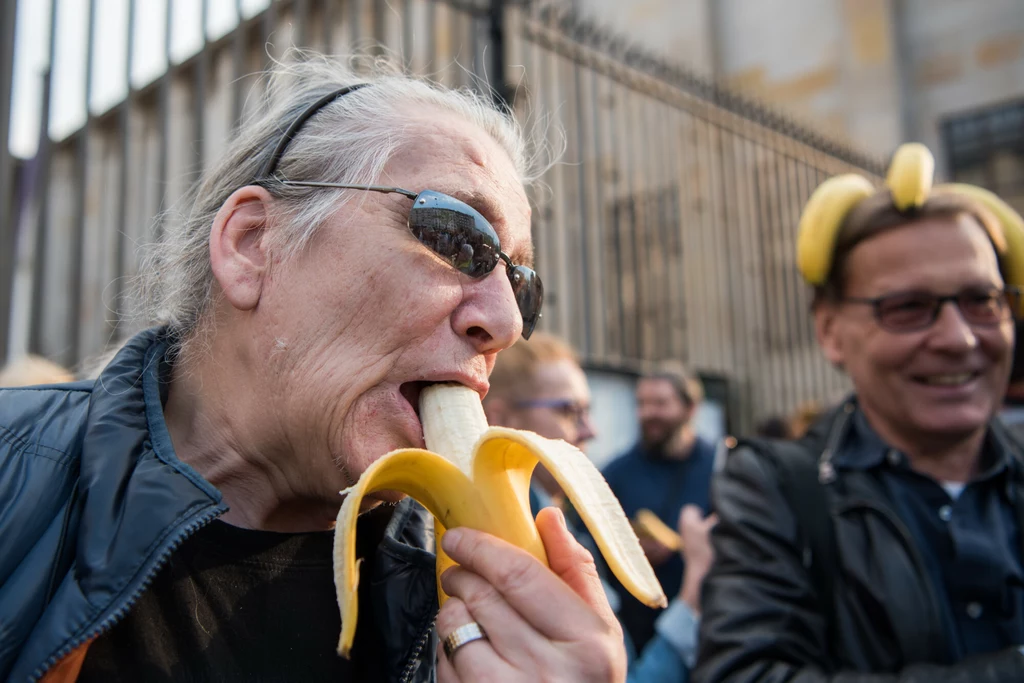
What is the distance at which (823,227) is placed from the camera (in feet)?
8.18

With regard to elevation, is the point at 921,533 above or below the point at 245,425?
below

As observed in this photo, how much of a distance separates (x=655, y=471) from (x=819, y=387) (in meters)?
3.91

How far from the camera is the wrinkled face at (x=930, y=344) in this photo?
2258 millimetres

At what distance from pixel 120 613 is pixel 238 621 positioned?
10.8 inches

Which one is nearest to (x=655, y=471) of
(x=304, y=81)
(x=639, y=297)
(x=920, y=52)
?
(x=639, y=297)

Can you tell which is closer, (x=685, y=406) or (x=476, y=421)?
(x=476, y=421)

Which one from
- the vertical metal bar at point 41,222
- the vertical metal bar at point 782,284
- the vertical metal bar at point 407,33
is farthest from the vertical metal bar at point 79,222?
the vertical metal bar at point 782,284

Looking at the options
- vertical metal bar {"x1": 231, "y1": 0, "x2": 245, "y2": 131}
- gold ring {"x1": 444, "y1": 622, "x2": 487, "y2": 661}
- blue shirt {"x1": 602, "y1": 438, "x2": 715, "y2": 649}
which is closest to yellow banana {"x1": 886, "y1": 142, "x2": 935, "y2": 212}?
gold ring {"x1": 444, "y1": 622, "x2": 487, "y2": 661}

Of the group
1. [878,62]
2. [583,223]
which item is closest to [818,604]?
[583,223]

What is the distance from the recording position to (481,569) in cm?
115

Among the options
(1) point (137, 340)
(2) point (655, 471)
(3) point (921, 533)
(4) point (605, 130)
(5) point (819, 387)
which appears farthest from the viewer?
(5) point (819, 387)

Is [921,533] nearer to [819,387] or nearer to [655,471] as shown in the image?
[655,471]

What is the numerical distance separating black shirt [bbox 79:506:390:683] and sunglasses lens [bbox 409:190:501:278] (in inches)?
23.5

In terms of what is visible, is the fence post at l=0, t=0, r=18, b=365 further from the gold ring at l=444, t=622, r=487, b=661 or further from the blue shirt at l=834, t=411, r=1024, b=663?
the blue shirt at l=834, t=411, r=1024, b=663
